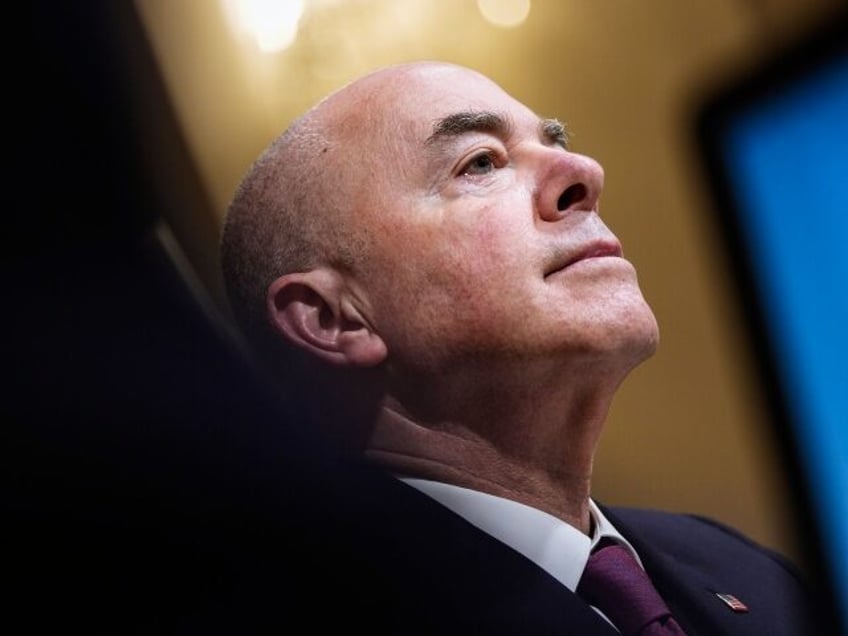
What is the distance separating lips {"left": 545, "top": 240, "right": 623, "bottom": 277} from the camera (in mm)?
762

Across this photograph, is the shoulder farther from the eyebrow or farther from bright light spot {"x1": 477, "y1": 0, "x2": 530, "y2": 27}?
bright light spot {"x1": 477, "y1": 0, "x2": 530, "y2": 27}

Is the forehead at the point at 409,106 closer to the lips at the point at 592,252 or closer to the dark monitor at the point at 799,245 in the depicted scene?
the lips at the point at 592,252

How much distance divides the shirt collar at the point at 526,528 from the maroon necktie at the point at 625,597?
1cm

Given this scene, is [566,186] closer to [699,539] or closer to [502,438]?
[502,438]

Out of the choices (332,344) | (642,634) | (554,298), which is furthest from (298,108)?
(642,634)

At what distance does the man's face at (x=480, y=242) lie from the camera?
2.44 ft

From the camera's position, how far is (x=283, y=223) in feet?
2.90

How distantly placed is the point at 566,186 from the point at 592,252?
0.07 metres

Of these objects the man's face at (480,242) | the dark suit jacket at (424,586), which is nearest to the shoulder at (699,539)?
the dark suit jacket at (424,586)

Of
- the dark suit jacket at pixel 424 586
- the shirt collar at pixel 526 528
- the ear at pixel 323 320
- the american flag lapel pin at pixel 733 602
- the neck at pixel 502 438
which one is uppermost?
the ear at pixel 323 320

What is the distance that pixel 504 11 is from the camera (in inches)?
45.2

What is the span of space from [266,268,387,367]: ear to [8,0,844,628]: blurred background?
69mm

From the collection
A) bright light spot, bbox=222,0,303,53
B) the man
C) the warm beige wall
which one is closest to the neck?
the man

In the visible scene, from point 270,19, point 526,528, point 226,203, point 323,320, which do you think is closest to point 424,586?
point 526,528
